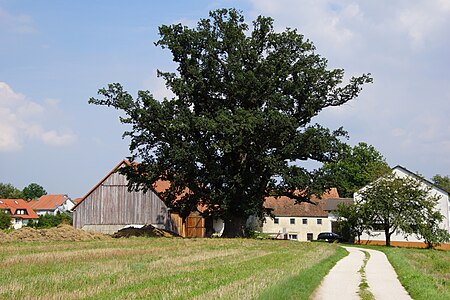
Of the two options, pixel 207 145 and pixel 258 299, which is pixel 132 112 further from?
pixel 258 299

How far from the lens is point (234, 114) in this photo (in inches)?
1534

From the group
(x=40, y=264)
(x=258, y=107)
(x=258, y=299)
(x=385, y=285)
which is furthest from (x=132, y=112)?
(x=258, y=299)

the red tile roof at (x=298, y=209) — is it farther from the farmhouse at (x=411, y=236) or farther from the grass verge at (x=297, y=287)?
the grass verge at (x=297, y=287)

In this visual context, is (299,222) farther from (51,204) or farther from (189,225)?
(51,204)

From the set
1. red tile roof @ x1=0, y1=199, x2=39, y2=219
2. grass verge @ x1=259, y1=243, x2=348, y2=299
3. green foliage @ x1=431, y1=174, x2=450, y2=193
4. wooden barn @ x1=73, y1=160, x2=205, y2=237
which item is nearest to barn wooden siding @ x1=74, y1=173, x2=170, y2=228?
wooden barn @ x1=73, y1=160, x2=205, y2=237

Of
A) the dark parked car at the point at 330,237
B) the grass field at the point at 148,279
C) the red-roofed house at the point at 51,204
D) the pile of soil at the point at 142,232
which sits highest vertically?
the red-roofed house at the point at 51,204

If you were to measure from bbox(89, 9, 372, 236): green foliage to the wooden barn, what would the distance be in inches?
529

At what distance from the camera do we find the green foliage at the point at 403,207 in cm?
5066

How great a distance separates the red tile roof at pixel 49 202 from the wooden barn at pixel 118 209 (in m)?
103

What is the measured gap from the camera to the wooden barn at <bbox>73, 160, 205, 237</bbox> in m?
55.9

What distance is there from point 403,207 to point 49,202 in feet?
417

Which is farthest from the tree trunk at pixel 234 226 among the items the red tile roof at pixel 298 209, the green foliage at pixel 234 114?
the red tile roof at pixel 298 209

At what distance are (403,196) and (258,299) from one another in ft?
145

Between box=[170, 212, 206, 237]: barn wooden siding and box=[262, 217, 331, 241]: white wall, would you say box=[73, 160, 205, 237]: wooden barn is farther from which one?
box=[262, 217, 331, 241]: white wall
